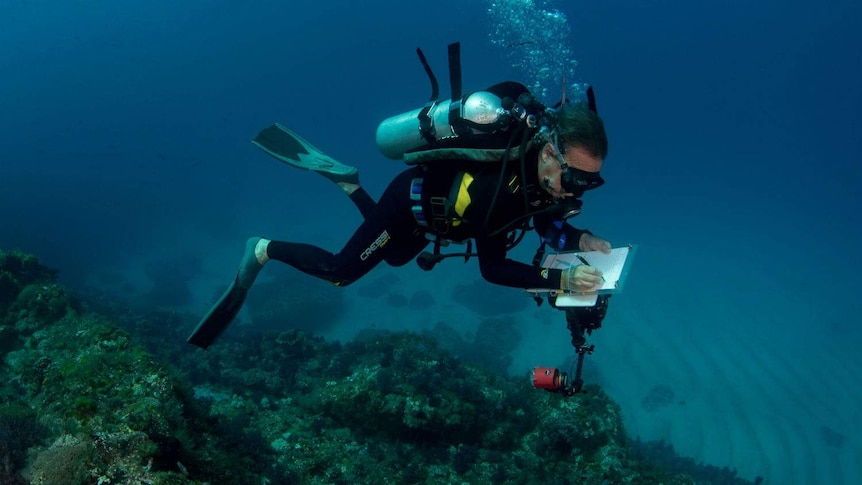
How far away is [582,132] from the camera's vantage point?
3.62m

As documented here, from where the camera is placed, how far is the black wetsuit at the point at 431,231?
3.89 meters

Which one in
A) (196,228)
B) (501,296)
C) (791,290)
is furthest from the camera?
(196,228)

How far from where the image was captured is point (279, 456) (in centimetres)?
620

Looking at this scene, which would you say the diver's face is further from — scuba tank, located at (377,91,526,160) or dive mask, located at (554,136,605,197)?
scuba tank, located at (377,91,526,160)

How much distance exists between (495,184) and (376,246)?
6.38 feet

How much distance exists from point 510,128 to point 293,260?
10.7 ft

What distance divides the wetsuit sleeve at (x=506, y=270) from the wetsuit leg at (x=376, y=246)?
1.14 m

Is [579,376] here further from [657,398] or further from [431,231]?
[657,398]

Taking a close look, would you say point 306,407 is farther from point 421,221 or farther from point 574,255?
point 574,255

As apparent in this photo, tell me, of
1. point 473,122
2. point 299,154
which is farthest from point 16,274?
point 473,122

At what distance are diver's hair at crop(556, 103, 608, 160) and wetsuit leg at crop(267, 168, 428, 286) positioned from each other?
1826 millimetres

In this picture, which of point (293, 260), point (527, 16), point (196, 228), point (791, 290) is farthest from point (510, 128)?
point (196, 228)

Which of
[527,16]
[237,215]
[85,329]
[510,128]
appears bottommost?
[85,329]

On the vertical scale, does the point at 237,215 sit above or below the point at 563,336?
above
